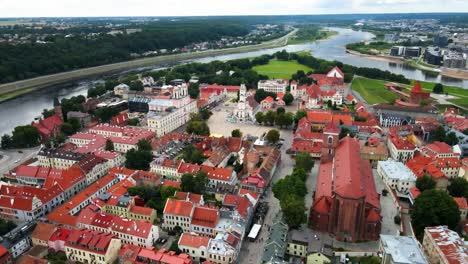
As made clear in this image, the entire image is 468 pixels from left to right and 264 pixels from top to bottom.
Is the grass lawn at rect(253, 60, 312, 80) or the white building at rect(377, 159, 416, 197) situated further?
the grass lawn at rect(253, 60, 312, 80)

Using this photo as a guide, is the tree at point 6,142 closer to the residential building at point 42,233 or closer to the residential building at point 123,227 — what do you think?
the residential building at point 42,233

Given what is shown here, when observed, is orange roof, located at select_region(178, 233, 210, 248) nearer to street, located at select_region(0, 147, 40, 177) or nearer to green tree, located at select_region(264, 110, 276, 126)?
street, located at select_region(0, 147, 40, 177)

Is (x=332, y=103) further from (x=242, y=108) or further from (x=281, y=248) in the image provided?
(x=281, y=248)

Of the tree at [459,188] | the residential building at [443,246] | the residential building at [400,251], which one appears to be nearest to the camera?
the residential building at [400,251]

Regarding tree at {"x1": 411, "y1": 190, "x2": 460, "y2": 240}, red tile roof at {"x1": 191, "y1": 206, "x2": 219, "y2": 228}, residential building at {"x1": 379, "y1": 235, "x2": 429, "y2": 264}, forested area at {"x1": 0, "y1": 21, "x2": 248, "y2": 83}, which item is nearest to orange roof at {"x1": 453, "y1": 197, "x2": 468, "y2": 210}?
tree at {"x1": 411, "y1": 190, "x2": 460, "y2": 240}

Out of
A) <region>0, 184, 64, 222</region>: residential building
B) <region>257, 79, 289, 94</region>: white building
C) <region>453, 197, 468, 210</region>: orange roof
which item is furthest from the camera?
<region>257, 79, 289, 94</region>: white building

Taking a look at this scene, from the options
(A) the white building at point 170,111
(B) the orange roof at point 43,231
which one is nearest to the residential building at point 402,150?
(A) the white building at point 170,111

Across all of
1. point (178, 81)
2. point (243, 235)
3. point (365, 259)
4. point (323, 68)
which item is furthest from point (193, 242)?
point (323, 68)
